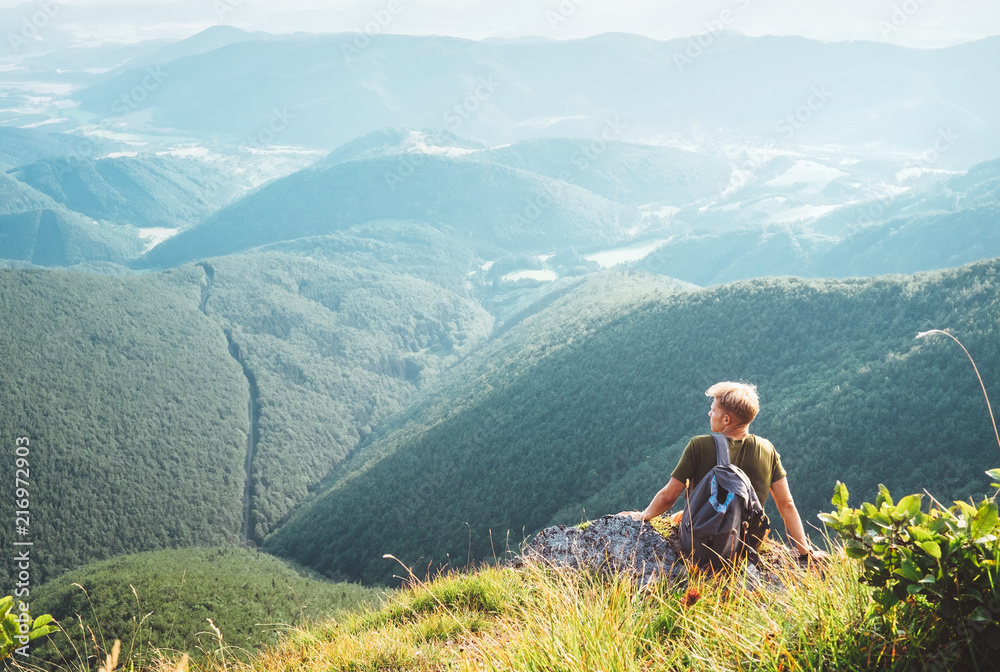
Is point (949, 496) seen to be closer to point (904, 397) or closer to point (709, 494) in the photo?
point (904, 397)

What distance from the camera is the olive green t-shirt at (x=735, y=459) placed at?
22.2 feet

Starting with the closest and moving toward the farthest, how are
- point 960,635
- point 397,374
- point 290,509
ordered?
point 960,635 → point 290,509 → point 397,374

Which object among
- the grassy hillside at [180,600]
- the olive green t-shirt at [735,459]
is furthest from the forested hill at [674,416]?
the olive green t-shirt at [735,459]

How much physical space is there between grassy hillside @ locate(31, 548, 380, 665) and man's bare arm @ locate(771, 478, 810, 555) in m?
38.6

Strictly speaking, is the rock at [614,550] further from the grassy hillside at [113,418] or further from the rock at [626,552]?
the grassy hillside at [113,418]

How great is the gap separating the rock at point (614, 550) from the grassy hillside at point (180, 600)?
119 ft

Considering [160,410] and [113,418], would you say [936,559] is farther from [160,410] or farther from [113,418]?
[160,410]

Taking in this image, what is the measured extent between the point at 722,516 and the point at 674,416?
73.3 meters

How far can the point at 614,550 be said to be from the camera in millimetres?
7711

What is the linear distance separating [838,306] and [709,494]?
277 feet

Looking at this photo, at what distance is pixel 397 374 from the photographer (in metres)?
199

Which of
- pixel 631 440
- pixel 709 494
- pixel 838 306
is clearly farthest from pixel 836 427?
pixel 709 494

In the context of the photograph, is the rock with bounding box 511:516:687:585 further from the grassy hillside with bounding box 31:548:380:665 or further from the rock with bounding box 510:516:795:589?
the grassy hillside with bounding box 31:548:380:665

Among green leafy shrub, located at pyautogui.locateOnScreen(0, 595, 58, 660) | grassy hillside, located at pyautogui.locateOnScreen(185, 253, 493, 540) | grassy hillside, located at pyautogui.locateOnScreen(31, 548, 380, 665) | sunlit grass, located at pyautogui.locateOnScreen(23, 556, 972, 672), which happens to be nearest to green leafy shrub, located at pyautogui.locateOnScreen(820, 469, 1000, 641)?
sunlit grass, located at pyautogui.locateOnScreen(23, 556, 972, 672)
